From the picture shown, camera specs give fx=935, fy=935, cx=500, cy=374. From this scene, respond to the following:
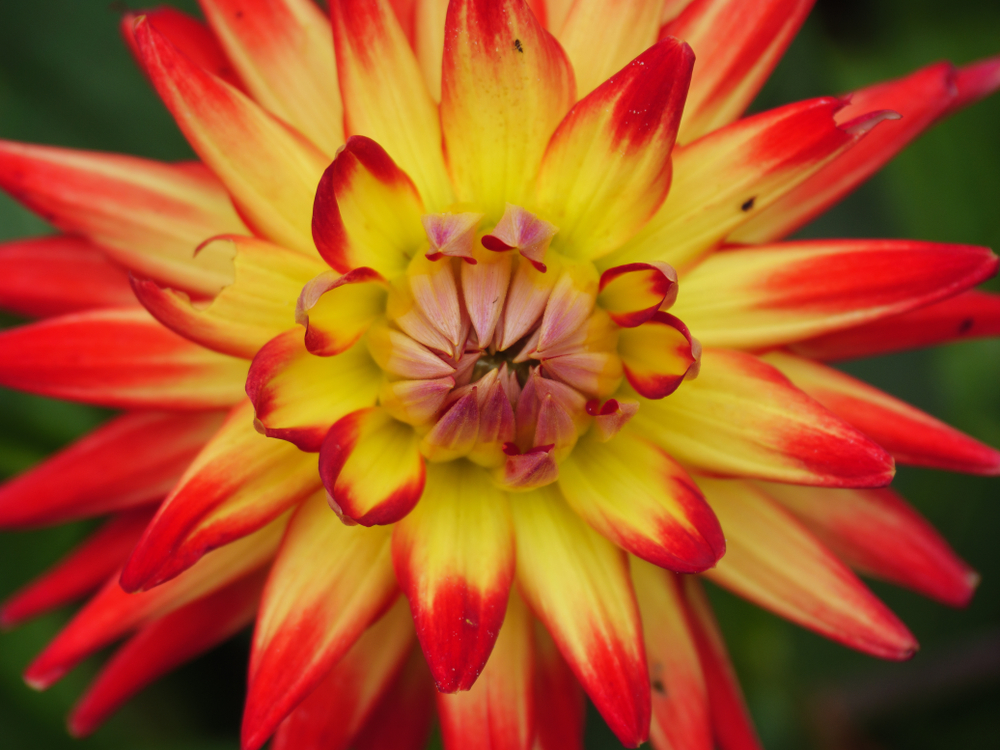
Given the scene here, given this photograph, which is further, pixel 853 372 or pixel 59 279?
pixel 853 372

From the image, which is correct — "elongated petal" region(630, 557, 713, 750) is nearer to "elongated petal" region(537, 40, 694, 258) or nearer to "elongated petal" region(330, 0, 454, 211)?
"elongated petal" region(537, 40, 694, 258)

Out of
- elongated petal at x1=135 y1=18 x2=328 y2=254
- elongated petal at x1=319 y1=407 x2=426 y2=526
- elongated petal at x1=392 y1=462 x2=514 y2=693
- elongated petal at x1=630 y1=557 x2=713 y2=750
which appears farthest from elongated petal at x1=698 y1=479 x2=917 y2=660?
elongated petal at x1=135 y1=18 x2=328 y2=254

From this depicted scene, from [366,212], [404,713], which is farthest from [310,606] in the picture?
[366,212]

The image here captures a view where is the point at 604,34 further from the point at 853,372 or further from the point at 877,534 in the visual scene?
the point at 853,372

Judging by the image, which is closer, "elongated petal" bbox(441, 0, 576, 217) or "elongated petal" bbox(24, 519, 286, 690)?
"elongated petal" bbox(441, 0, 576, 217)

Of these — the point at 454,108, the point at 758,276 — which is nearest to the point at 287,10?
the point at 454,108

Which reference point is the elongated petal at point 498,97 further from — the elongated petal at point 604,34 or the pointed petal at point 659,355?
the pointed petal at point 659,355

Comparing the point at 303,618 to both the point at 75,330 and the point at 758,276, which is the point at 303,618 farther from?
the point at 758,276
